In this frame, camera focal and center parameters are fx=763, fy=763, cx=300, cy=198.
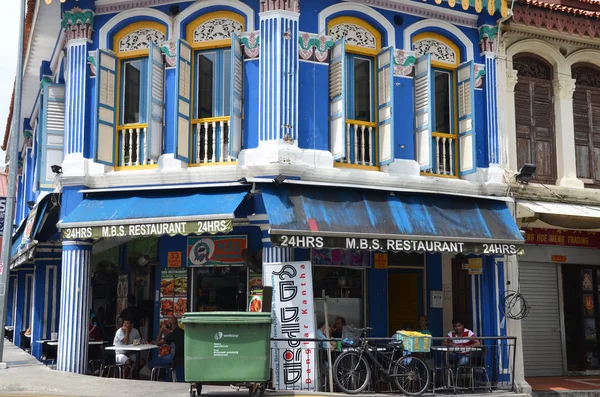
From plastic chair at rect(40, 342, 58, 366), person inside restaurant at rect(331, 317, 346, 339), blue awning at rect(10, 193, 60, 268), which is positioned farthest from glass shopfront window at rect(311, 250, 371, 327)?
plastic chair at rect(40, 342, 58, 366)

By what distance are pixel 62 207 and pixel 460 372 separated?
25.1 feet

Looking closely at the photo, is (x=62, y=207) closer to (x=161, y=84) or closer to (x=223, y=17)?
(x=161, y=84)

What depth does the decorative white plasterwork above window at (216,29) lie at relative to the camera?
44.9 ft

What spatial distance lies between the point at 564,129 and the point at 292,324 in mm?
7642

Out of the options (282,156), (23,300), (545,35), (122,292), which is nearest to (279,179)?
(282,156)

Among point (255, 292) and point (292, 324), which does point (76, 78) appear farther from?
point (292, 324)

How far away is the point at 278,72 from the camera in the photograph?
13047mm

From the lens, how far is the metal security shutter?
1655cm

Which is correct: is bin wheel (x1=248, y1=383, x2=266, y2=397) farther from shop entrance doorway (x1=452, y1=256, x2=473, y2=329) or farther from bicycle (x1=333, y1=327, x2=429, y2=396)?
shop entrance doorway (x1=452, y1=256, x2=473, y2=329)

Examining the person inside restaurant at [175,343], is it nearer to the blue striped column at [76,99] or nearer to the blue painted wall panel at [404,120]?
the blue striped column at [76,99]

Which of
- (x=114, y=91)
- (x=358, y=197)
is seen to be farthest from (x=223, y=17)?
(x=358, y=197)

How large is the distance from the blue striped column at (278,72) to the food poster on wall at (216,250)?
233cm

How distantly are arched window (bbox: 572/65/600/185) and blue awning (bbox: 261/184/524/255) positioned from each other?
10.2 feet

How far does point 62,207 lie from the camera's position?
13852 mm
